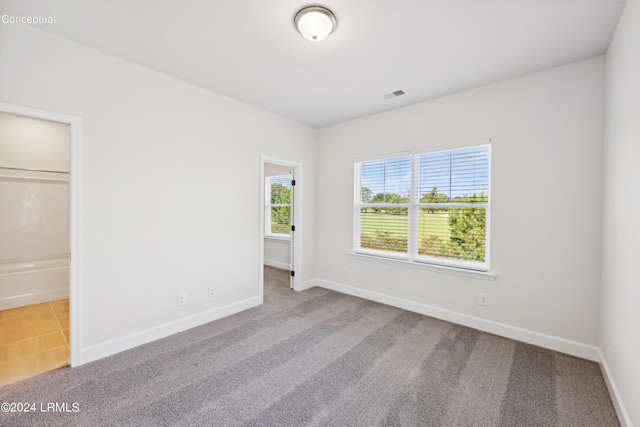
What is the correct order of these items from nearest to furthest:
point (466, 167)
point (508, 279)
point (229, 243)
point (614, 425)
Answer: point (614, 425) < point (508, 279) < point (466, 167) < point (229, 243)

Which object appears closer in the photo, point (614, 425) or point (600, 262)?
point (614, 425)

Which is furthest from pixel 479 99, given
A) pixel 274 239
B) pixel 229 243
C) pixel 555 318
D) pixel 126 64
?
pixel 274 239

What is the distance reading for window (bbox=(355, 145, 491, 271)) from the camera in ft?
10.3

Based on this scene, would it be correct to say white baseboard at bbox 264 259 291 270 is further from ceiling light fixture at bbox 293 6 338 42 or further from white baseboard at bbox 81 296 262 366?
ceiling light fixture at bbox 293 6 338 42

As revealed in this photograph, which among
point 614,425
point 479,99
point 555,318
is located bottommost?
point 614,425

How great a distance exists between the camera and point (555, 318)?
2617 mm

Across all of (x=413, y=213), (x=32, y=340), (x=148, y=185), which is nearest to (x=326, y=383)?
(x=413, y=213)

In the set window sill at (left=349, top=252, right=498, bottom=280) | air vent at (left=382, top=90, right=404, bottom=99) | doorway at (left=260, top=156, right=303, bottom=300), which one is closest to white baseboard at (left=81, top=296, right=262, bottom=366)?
window sill at (left=349, top=252, right=498, bottom=280)

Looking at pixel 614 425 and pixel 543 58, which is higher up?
pixel 543 58

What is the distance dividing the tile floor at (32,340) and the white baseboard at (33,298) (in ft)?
0.28

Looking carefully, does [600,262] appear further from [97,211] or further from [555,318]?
[97,211]

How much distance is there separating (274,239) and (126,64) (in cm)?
417

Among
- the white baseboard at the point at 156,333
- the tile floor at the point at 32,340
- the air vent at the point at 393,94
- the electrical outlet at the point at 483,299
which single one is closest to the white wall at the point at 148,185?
the white baseboard at the point at 156,333

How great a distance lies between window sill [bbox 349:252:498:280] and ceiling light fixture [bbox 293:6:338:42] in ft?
Result: 9.24
